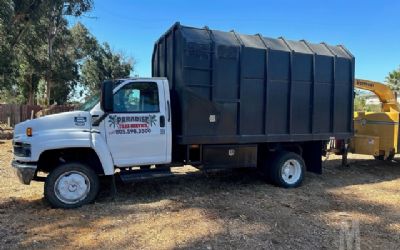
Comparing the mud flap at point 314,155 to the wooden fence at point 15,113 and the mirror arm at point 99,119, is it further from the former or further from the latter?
the wooden fence at point 15,113

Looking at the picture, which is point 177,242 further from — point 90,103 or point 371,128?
point 371,128

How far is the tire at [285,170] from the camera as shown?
9.20 m

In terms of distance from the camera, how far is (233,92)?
28.0ft

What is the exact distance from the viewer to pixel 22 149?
283 inches

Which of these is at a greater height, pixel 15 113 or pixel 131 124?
pixel 15 113

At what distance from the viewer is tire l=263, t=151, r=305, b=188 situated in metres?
9.20

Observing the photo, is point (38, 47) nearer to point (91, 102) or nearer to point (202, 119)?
point (91, 102)

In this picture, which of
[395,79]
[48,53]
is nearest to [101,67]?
[48,53]

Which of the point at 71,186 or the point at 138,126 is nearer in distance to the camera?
the point at 71,186

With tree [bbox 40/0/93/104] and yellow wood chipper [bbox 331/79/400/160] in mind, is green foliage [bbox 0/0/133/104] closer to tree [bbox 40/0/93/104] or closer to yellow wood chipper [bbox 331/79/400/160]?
tree [bbox 40/0/93/104]

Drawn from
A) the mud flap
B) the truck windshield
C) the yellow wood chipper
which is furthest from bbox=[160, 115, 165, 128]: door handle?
the yellow wood chipper

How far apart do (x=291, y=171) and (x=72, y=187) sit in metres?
4.71

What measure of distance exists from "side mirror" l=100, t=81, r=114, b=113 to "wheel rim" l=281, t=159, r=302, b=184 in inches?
162

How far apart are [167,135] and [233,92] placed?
1620 mm
